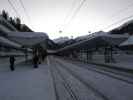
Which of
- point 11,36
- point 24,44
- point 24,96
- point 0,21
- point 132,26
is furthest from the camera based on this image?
point 132,26

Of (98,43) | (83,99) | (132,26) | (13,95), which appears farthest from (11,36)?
(132,26)

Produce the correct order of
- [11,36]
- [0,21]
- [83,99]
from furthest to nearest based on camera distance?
[0,21]
[11,36]
[83,99]

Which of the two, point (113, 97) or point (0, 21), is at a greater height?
point (0, 21)

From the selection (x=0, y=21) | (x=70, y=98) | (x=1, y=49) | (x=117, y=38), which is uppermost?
(x=0, y=21)

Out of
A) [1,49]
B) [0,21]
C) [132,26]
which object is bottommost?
[1,49]

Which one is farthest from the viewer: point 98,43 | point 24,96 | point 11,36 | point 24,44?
point 98,43

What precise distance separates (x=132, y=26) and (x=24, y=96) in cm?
7945

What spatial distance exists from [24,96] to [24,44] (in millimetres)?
17738

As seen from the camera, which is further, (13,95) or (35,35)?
(35,35)

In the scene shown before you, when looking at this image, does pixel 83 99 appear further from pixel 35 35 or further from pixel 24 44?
pixel 35 35

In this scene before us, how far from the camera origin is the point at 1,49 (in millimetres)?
25281

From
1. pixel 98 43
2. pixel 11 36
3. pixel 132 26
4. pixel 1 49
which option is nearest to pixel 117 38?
pixel 98 43

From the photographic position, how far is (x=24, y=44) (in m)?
23.4

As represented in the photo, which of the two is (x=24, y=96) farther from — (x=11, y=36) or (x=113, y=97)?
(x=11, y=36)
